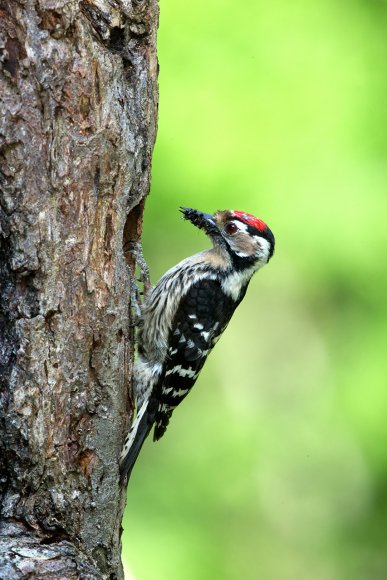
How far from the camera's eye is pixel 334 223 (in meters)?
5.83

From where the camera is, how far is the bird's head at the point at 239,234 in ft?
15.0

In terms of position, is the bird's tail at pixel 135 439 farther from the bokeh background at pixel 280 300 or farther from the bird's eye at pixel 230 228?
the bokeh background at pixel 280 300

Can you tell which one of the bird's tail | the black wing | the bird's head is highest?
the bird's head

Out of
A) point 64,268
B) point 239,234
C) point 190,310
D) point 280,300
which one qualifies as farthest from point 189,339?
point 280,300

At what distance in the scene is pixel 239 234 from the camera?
181 inches

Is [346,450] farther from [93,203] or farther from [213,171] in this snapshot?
[93,203]

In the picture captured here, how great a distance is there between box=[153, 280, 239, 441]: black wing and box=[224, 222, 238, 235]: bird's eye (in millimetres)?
275

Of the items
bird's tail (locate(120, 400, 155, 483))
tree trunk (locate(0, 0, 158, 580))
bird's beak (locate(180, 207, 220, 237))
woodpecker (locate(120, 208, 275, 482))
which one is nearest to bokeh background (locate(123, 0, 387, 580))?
bird's beak (locate(180, 207, 220, 237))

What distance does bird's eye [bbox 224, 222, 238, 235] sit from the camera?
15.1 ft

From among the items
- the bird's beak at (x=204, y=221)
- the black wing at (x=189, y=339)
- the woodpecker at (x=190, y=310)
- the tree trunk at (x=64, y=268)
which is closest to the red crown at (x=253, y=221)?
the woodpecker at (x=190, y=310)

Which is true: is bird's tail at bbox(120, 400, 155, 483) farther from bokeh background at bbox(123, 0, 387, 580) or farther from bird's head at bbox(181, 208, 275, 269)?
bokeh background at bbox(123, 0, 387, 580)

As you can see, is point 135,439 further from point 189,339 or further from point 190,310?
point 190,310

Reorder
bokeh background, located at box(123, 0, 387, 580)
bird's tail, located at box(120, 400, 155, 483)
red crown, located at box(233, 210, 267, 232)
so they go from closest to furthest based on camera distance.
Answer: bird's tail, located at box(120, 400, 155, 483), red crown, located at box(233, 210, 267, 232), bokeh background, located at box(123, 0, 387, 580)

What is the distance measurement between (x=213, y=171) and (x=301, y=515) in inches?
109
